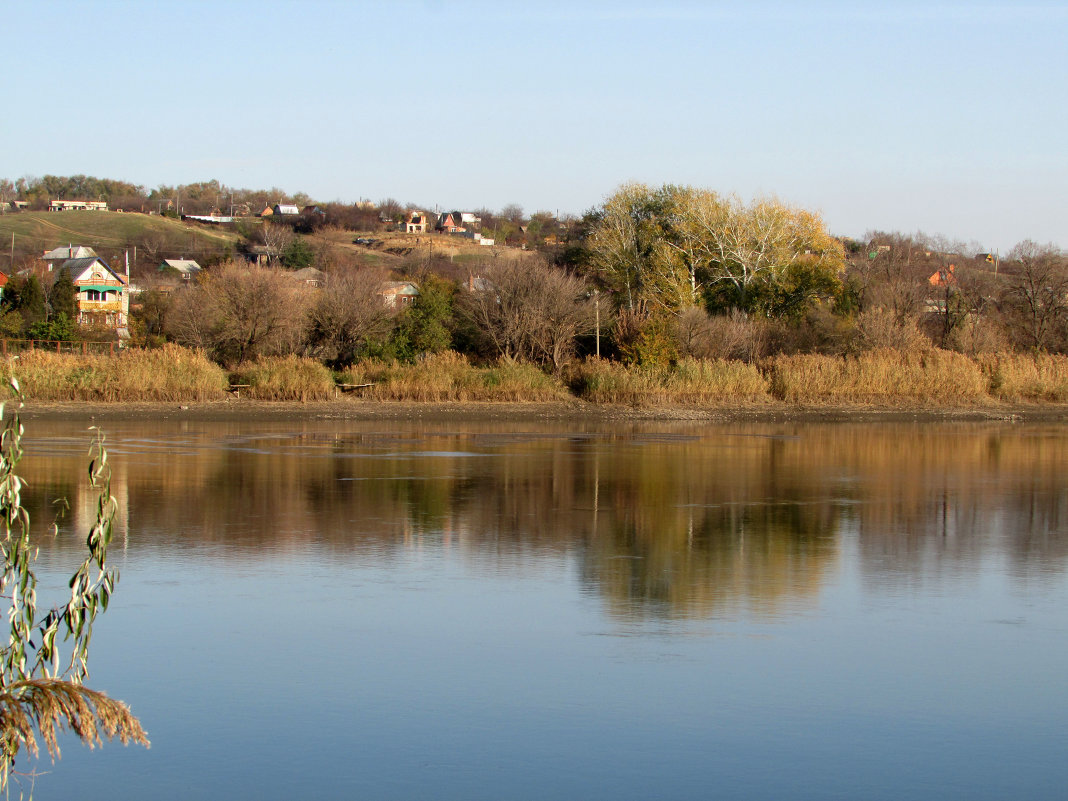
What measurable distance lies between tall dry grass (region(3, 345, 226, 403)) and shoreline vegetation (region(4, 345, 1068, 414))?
3 cm

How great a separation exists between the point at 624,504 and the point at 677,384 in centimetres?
2167

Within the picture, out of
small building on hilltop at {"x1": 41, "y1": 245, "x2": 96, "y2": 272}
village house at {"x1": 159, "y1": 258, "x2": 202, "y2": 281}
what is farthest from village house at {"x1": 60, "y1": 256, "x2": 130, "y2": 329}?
village house at {"x1": 159, "y1": 258, "x2": 202, "y2": 281}

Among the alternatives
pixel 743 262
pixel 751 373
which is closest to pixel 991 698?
pixel 751 373

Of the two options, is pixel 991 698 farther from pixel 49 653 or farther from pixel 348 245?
pixel 348 245

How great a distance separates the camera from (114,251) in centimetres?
12031

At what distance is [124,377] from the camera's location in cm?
3453

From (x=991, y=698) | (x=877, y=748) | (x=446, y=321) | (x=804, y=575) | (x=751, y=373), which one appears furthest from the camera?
(x=446, y=321)

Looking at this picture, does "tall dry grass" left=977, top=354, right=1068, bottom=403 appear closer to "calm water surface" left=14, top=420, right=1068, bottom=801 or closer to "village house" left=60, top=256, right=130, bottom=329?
"calm water surface" left=14, top=420, right=1068, bottom=801

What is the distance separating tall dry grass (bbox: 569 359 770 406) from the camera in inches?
1454

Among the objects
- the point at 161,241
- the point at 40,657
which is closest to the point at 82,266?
the point at 161,241

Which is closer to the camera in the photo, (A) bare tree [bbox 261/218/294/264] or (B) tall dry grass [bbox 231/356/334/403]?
(B) tall dry grass [bbox 231/356/334/403]

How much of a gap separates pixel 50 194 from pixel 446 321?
5830 inches

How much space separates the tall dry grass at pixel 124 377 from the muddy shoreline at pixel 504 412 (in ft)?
2.32

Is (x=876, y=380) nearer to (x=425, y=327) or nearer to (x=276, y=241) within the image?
(x=425, y=327)
